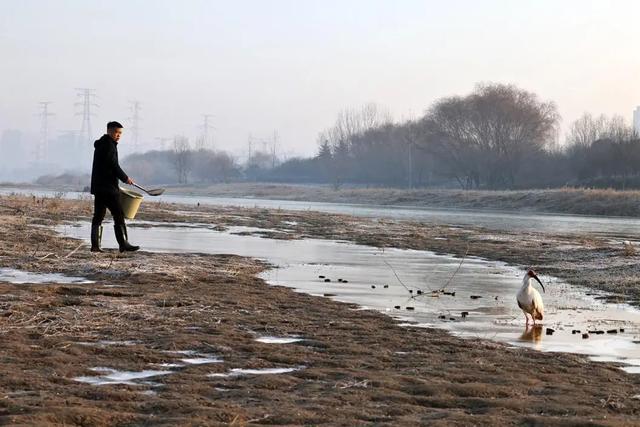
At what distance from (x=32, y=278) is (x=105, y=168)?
2390 mm

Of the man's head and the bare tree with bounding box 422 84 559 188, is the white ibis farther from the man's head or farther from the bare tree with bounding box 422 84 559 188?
the bare tree with bounding box 422 84 559 188

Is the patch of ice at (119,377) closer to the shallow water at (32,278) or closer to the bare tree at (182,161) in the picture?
the shallow water at (32,278)

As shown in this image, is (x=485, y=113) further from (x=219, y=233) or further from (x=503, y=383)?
(x=503, y=383)

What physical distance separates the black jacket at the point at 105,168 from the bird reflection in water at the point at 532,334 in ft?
23.6

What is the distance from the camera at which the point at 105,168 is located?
1595cm

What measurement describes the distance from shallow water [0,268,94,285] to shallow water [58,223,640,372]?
3.53m

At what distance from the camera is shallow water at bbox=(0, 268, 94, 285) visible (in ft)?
46.2

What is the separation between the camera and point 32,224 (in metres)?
28.8

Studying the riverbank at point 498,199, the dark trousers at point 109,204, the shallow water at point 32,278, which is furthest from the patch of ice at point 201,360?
the riverbank at point 498,199

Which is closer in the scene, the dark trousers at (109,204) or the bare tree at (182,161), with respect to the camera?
the dark trousers at (109,204)

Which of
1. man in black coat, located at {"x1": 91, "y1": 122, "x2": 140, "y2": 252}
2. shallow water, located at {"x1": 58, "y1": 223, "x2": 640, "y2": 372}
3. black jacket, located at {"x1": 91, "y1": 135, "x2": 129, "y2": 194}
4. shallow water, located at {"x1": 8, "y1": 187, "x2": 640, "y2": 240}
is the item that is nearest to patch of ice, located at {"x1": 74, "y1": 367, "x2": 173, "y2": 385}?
shallow water, located at {"x1": 58, "y1": 223, "x2": 640, "y2": 372}

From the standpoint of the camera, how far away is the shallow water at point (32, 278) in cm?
1409

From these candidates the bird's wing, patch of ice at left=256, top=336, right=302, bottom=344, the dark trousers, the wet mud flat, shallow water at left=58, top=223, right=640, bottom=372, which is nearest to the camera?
Result: the wet mud flat

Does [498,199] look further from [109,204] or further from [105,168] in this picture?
[105,168]
